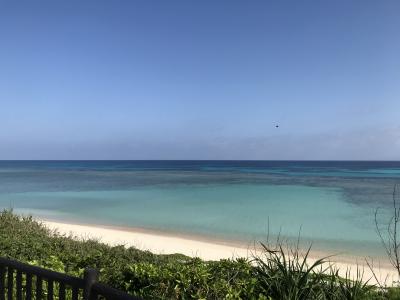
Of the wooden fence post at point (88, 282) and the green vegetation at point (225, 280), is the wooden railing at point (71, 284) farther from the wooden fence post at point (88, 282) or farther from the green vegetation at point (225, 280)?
the green vegetation at point (225, 280)

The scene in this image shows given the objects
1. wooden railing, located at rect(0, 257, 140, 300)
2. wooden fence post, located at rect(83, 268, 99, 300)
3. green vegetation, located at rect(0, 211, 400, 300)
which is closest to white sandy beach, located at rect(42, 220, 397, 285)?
green vegetation, located at rect(0, 211, 400, 300)

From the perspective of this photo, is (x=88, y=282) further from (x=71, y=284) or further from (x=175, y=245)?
(x=175, y=245)

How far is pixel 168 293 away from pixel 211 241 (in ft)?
42.1

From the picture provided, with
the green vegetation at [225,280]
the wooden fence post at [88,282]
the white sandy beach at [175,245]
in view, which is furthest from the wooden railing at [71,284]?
the white sandy beach at [175,245]

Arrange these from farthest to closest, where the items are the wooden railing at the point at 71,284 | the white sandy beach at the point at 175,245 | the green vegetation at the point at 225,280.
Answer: the white sandy beach at the point at 175,245 → the green vegetation at the point at 225,280 → the wooden railing at the point at 71,284

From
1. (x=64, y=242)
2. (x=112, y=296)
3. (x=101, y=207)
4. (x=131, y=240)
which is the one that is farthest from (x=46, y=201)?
(x=112, y=296)

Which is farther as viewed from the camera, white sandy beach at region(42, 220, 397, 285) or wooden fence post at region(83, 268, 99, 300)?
white sandy beach at region(42, 220, 397, 285)

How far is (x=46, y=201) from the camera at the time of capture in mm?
31969

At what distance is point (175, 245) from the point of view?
15.9 m

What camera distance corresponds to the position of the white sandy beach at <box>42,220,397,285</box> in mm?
13531

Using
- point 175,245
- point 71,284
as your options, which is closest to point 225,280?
point 71,284

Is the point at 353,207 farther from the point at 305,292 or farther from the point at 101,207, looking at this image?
the point at 305,292

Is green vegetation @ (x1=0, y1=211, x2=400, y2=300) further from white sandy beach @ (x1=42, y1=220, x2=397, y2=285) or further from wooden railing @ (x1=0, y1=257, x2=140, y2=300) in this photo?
white sandy beach @ (x1=42, y1=220, x2=397, y2=285)

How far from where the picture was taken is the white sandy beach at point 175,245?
13.5 m
